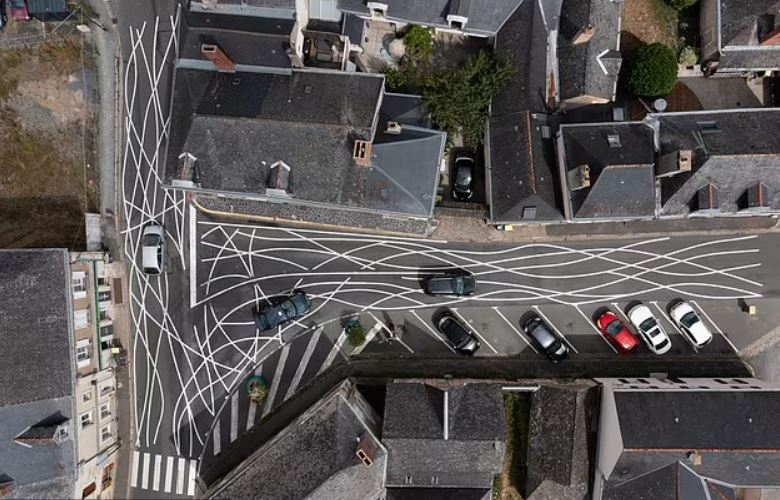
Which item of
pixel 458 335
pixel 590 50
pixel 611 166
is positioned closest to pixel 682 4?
pixel 590 50

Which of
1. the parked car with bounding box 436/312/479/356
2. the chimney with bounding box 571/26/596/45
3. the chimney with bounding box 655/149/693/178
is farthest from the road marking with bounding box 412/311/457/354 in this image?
the chimney with bounding box 571/26/596/45

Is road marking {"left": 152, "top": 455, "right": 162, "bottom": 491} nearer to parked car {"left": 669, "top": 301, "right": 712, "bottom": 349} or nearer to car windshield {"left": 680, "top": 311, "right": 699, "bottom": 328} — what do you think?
parked car {"left": 669, "top": 301, "right": 712, "bottom": 349}

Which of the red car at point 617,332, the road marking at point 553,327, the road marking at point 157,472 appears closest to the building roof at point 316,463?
the road marking at point 157,472

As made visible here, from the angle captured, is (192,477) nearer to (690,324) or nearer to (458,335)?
(458,335)

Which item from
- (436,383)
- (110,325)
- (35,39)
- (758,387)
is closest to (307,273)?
(436,383)

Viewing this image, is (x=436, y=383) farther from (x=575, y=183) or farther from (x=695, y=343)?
(x=695, y=343)
